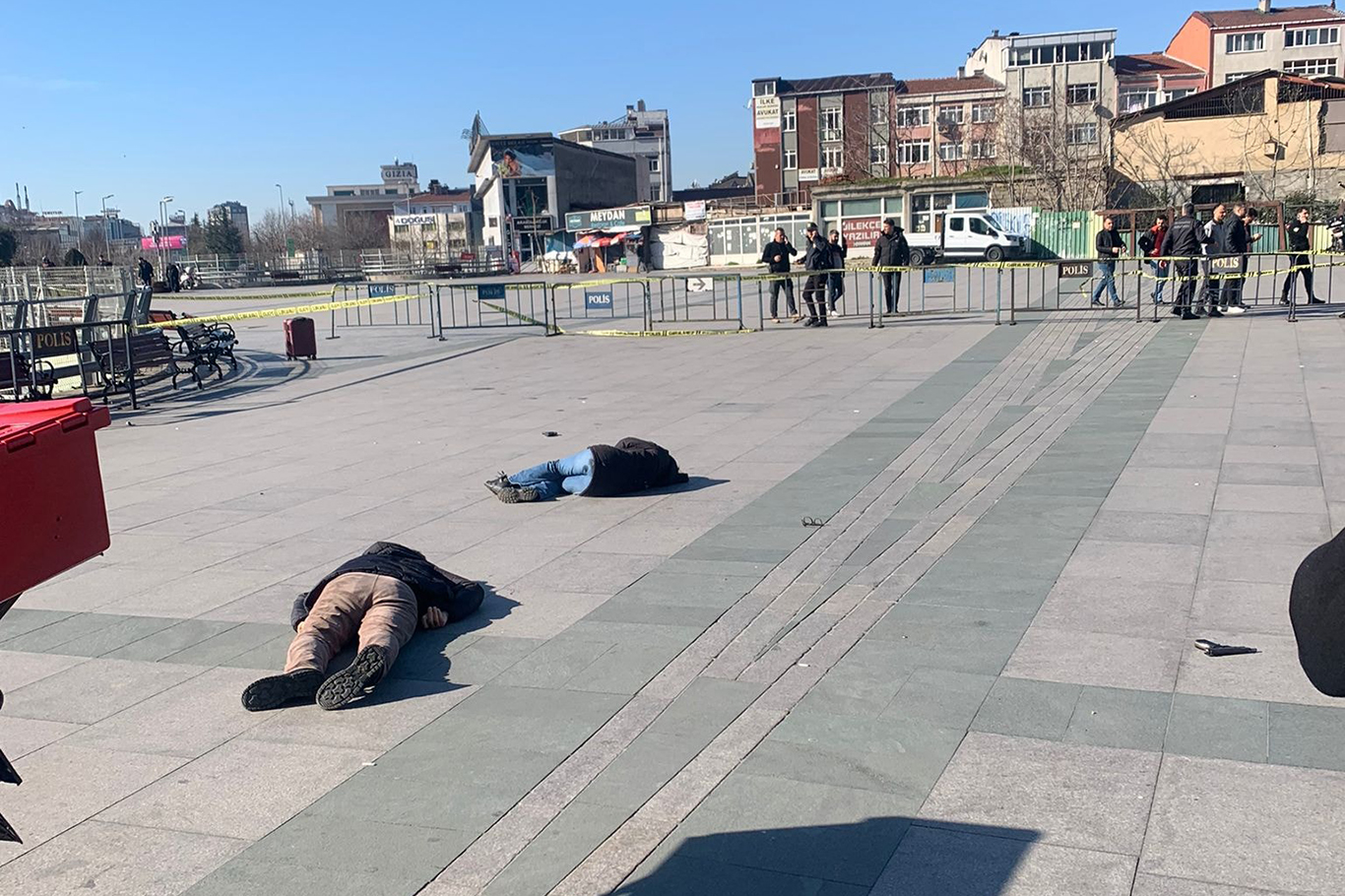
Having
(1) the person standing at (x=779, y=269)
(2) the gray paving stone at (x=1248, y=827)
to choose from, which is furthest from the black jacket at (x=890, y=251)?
(2) the gray paving stone at (x=1248, y=827)

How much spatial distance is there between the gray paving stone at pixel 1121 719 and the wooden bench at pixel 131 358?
1357cm

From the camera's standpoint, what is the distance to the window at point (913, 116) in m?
83.9

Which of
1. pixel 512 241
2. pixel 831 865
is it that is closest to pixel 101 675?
pixel 831 865

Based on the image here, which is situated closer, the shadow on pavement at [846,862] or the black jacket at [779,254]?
the shadow on pavement at [846,862]

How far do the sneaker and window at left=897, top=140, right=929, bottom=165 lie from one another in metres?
81.1

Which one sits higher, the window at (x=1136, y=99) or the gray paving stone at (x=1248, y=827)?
the window at (x=1136, y=99)

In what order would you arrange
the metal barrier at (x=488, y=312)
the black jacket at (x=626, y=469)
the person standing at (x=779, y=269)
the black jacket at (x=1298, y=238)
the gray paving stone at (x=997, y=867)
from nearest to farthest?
1. the gray paving stone at (x=997, y=867)
2. the black jacket at (x=626, y=469)
3. the black jacket at (x=1298, y=238)
4. the person standing at (x=779, y=269)
5. the metal barrier at (x=488, y=312)

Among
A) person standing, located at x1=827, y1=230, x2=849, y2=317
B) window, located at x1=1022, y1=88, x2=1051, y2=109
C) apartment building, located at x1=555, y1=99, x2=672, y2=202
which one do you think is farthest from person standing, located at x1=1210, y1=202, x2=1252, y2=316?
apartment building, located at x1=555, y1=99, x2=672, y2=202

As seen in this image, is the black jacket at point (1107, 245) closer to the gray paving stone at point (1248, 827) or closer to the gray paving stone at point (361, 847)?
the gray paving stone at point (1248, 827)

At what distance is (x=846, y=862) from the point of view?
3826mm

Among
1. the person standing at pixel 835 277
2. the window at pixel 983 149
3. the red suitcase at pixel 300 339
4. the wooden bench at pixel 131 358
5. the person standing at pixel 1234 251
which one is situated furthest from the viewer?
the window at pixel 983 149

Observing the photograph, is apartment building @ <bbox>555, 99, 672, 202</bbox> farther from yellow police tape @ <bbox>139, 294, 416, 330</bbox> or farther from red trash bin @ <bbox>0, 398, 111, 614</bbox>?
red trash bin @ <bbox>0, 398, 111, 614</bbox>

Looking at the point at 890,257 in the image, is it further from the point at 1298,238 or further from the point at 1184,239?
the point at 1298,238

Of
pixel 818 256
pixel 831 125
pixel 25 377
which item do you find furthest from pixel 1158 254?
pixel 831 125
